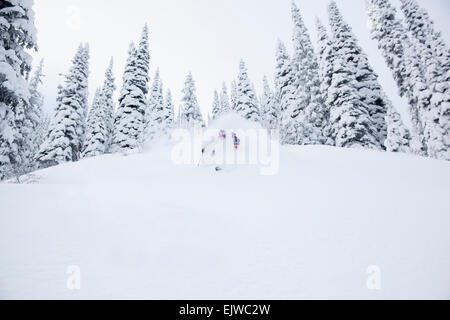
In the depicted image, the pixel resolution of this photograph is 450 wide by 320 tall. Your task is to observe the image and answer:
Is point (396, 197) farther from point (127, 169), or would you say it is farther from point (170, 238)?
point (127, 169)

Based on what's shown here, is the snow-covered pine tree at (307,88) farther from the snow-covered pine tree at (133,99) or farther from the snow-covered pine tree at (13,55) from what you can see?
the snow-covered pine tree at (13,55)

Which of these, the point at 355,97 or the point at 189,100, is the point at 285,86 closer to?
the point at 355,97

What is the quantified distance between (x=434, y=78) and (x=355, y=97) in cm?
783

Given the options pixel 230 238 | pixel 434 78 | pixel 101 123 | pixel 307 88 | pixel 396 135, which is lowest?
pixel 230 238

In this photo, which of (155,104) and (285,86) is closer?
(285,86)

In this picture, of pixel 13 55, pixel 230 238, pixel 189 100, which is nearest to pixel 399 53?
pixel 189 100

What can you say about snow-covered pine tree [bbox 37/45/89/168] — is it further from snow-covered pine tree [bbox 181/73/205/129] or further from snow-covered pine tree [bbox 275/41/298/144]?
snow-covered pine tree [bbox 275/41/298/144]

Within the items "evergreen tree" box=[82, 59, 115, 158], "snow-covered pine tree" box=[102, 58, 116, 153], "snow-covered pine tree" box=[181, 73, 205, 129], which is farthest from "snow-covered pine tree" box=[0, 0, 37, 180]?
"snow-covered pine tree" box=[181, 73, 205, 129]

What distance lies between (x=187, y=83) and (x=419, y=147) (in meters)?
31.7

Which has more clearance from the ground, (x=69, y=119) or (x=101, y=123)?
(x=101, y=123)

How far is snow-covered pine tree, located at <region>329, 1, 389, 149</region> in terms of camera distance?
20531 mm

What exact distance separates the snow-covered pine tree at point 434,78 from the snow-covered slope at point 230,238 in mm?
16417

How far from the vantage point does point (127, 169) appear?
1188 centimetres

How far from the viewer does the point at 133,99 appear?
88.4 ft
